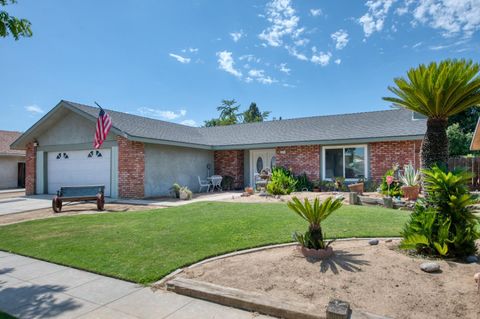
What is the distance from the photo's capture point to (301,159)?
16.8 meters

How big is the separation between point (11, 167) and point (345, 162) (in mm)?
25526

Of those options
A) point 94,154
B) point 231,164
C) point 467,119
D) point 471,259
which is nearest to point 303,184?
point 231,164

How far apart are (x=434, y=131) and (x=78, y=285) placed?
6332 millimetres

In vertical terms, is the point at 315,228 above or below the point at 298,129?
below

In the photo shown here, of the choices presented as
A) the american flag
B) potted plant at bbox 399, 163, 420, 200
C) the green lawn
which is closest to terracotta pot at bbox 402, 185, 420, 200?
potted plant at bbox 399, 163, 420, 200

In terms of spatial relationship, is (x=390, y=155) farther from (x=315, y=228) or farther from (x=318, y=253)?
(x=318, y=253)

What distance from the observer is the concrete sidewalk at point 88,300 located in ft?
10.9

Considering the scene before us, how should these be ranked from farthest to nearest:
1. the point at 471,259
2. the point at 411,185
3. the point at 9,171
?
1. the point at 9,171
2. the point at 411,185
3. the point at 471,259

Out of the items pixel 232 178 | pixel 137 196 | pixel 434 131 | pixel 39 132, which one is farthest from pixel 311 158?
pixel 39 132

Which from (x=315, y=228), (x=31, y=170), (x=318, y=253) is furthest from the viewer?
(x=31, y=170)

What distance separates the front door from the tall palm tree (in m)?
13.1

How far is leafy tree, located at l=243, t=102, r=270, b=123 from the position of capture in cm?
5565

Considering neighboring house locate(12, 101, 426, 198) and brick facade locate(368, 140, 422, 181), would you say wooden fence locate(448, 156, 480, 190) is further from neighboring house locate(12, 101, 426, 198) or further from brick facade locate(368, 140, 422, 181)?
neighboring house locate(12, 101, 426, 198)

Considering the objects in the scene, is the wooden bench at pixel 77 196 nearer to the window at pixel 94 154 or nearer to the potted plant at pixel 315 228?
the window at pixel 94 154
